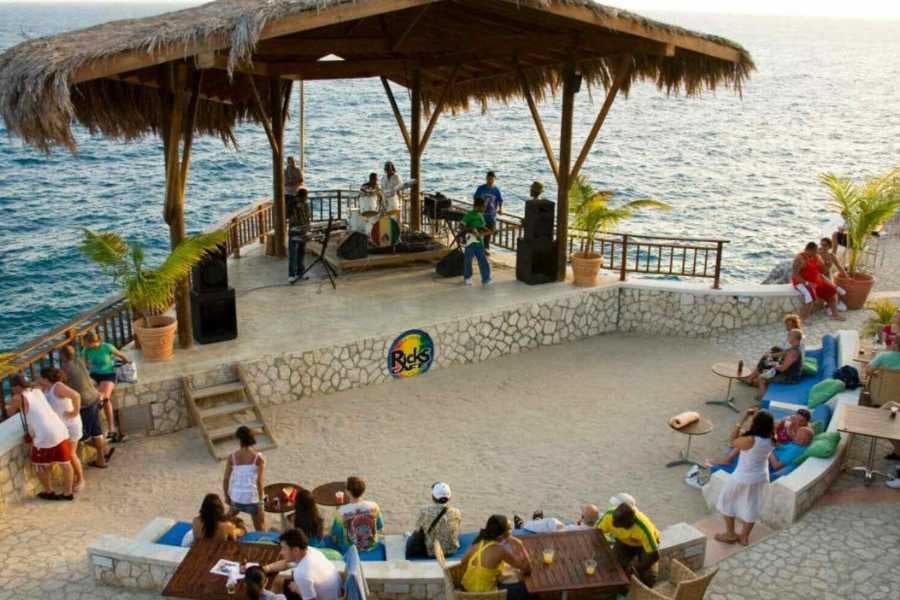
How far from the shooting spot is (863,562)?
7.36m

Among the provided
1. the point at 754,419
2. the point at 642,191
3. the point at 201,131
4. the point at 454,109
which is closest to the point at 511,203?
the point at 642,191

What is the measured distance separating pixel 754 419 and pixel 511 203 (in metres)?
29.1

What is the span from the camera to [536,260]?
13.8 metres

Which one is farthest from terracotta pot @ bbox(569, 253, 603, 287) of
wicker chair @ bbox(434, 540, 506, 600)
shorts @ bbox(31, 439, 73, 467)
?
shorts @ bbox(31, 439, 73, 467)

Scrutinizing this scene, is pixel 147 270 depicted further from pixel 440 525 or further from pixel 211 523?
pixel 440 525

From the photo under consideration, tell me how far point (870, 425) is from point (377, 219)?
8.35 metres

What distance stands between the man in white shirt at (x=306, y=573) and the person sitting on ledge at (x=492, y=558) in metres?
0.97

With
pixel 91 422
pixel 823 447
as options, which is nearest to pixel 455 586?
pixel 823 447

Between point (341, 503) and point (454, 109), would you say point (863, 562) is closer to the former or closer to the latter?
point (341, 503)

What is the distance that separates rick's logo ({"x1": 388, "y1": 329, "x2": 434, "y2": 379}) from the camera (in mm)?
11836

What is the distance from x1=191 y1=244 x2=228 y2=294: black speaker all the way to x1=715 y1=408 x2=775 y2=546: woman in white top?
6.59 metres

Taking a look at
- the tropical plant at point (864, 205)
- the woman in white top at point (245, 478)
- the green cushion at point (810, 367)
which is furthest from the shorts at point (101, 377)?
the tropical plant at point (864, 205)

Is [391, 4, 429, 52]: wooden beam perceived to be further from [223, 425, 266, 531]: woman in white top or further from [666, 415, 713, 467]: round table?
[223, 425, 266, 531]: woman in white top

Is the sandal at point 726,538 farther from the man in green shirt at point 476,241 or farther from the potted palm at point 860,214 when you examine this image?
the potted palm at point 860,214
